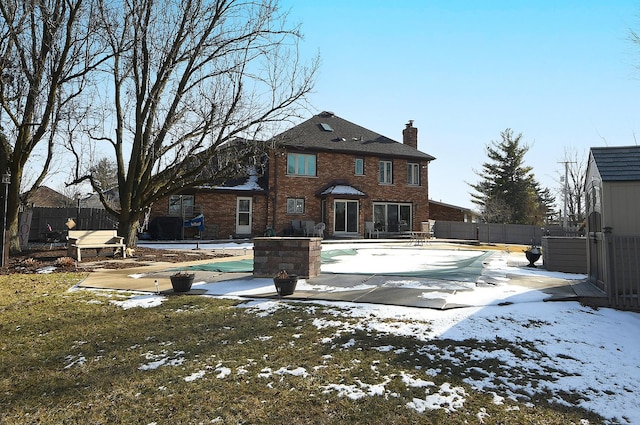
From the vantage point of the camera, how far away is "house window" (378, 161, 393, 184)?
2633cm

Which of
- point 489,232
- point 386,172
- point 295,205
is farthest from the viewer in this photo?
point 489,232

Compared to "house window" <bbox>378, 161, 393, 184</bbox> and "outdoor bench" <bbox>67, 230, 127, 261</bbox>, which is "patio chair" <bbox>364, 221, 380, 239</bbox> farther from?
"outdoor bench" <bbox>67, 230, 127, 261</bbox>

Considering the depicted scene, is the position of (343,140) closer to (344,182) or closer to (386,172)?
(344,182)

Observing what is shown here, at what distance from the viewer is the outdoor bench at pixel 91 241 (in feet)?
39.1

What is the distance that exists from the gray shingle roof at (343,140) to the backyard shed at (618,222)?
18.0 metres

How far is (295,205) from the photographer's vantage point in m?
24.1

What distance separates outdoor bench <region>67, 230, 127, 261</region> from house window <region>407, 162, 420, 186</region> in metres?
19.5

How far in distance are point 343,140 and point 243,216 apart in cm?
852

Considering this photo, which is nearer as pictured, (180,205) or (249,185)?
(180,205)

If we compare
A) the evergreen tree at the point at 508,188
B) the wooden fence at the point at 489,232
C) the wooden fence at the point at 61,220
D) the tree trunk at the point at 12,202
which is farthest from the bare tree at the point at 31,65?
the evergreen tree at the point at 508,188

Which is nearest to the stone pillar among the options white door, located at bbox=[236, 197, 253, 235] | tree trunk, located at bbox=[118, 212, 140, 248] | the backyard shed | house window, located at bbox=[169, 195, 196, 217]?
the backyard shed

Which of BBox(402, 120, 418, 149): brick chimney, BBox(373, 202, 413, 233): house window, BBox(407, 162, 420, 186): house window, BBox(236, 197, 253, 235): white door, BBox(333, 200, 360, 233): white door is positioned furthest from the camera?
BBox(402, 120, 418, 149): brick chimney

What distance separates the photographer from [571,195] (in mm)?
41219

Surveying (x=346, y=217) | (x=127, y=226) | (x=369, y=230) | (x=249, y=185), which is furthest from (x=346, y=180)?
(x=127, y=226)
